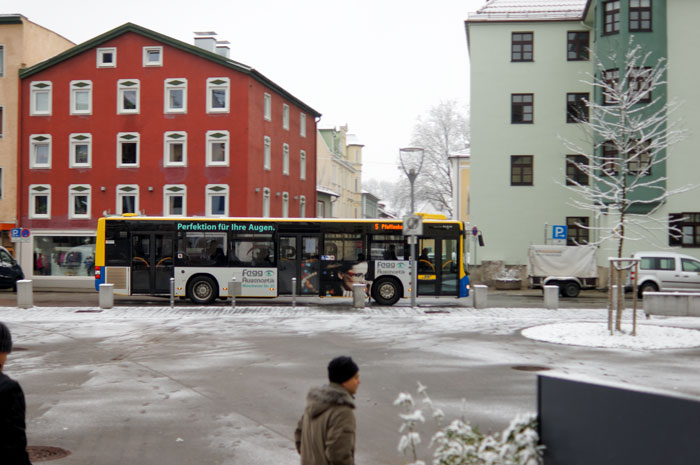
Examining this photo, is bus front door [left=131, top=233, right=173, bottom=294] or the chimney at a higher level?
the chimney

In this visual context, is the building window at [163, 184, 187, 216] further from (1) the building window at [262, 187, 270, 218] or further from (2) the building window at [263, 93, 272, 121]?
(2) the building window at [263, 93, 272, 121]

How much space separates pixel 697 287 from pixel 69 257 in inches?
1236

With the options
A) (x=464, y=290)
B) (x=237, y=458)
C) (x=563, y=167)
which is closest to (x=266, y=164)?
(x=563, y=167)

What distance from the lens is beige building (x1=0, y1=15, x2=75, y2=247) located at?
41.2 m

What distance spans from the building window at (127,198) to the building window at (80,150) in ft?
8.00

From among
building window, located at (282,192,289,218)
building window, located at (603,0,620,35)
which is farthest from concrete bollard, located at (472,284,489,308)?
building window, located at (282,192,289,218)

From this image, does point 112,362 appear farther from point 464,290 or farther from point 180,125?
point 180,125

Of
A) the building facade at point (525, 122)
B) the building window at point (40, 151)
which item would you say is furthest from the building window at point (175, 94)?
the building facade at point (525, 122)

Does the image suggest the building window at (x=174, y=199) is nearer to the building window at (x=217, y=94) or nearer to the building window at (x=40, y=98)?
the building window at (x=217, y=94)

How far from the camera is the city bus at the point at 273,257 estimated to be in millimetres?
25141

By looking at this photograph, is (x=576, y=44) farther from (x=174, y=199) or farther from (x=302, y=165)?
(x=174, y=199)

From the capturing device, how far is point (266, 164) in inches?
1721

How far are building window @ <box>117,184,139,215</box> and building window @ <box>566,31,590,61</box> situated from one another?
24891mm

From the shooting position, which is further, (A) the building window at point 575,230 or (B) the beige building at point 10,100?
(B) the beige building at point 10,100
